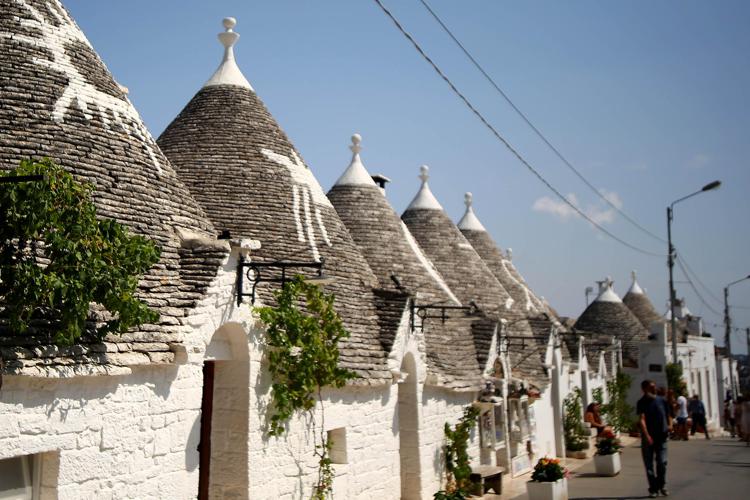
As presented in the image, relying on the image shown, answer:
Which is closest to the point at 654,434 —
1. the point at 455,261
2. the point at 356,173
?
the point at 356,173

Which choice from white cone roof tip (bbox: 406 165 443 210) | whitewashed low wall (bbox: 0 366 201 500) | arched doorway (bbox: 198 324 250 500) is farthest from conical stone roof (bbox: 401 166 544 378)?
whitewashed low wall (bbox: 0 366 201 500)

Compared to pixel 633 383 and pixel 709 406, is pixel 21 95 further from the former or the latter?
pixel 709 406

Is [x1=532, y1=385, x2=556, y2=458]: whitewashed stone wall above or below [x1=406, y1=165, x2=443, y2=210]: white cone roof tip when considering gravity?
below

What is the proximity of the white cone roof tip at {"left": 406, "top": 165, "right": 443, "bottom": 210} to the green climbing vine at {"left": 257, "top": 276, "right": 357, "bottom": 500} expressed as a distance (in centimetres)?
1018

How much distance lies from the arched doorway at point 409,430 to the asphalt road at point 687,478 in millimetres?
2329

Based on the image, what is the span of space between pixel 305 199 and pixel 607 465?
295 inches

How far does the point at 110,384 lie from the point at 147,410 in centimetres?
52

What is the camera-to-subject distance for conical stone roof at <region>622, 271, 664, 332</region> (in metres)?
40.3

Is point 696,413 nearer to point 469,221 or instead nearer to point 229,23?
point 469,221

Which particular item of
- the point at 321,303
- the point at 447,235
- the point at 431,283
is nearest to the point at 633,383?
the point at 447,235

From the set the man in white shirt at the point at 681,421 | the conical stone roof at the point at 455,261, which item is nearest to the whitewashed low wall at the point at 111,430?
the conical stone roof at the point at 455,261

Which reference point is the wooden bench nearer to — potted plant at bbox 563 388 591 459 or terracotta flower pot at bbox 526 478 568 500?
terracotta flower pot at bbox 526 478 568 500

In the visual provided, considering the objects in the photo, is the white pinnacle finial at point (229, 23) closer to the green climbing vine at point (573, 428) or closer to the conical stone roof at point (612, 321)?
the green climbing vine at point (573, 428)

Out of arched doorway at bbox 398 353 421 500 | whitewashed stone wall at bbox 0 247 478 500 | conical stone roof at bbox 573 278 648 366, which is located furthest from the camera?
conical stone roof at bbox 573 278 648 366
